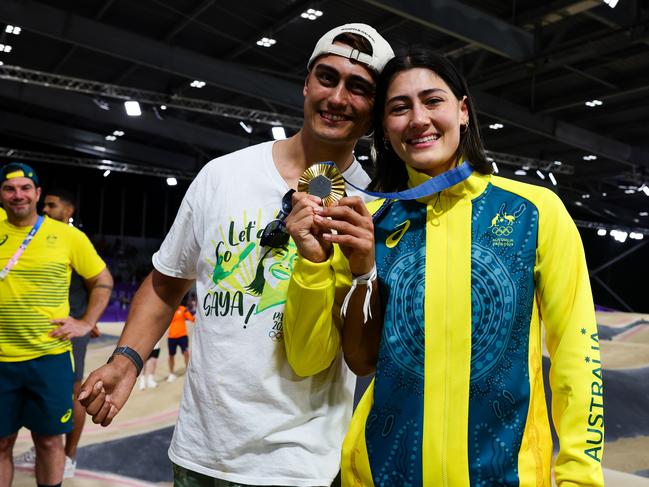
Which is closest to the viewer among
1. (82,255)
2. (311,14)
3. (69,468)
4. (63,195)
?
(82,255)

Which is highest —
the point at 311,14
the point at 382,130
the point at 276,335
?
the point at 311,14

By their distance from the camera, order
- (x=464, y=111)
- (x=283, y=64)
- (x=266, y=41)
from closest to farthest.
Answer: (x=464, y=111) < (x=266, y=41) < (x=283, y=64)

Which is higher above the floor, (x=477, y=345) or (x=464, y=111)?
(x=464, y=111)

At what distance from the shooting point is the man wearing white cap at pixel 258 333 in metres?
1.47

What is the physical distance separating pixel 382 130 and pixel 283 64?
957 centimetres

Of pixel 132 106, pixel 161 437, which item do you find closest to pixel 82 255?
pixel 161 437

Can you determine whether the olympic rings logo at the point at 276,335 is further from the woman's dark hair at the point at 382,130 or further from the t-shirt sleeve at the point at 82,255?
the t-shirt sleeve at the point at 82,255

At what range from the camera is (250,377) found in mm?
1492

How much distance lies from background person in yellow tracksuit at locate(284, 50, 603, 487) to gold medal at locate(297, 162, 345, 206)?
0.10 ft

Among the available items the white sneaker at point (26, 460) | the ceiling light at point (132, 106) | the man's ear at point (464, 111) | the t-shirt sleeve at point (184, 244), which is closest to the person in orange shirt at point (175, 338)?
the white sneaker at point (26, 460)

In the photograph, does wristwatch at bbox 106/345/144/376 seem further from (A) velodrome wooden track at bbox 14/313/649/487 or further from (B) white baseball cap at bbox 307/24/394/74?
(A) velodrome wooden track at bbox 14/313/649/487

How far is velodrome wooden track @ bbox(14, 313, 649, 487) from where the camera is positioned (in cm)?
440

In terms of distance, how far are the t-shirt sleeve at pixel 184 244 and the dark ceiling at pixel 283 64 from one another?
5717 mm

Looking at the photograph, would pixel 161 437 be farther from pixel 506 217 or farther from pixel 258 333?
pixel 506 217
